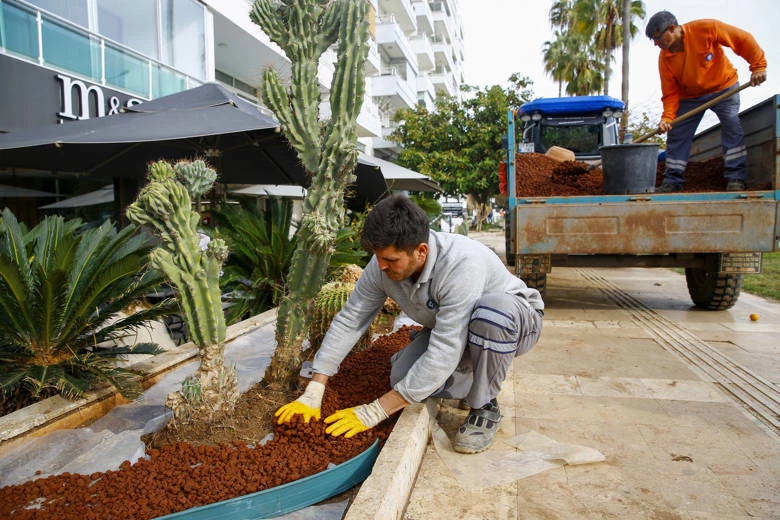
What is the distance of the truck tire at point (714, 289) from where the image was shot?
5238 mm

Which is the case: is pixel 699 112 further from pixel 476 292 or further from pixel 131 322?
pixel 131 322

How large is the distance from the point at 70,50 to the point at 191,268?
7042 mm

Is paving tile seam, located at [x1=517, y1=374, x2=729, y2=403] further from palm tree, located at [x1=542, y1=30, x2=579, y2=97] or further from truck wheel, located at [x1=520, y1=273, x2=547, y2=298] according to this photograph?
palm tree, located at [x1=542, y1=30, x2=579, y2=97]

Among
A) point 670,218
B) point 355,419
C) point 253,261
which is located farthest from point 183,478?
point 670,218

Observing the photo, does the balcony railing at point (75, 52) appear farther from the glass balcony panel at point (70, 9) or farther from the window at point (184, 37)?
the window at point (184, 37)

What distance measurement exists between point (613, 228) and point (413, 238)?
10.9ft

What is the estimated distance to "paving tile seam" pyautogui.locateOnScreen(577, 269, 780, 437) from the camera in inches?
109

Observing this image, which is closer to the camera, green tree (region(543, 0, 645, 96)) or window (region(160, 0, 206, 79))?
window (region(160, 0, 206, 79))

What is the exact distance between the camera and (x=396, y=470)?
1.78 metres

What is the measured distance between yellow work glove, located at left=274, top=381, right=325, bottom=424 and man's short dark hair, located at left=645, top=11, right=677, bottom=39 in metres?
4.80

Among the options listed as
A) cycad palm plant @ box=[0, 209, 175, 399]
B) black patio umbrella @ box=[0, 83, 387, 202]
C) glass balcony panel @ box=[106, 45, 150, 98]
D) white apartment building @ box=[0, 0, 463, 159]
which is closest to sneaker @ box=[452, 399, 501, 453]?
cycad palm plant @ box=[0, 209, 175, 399]

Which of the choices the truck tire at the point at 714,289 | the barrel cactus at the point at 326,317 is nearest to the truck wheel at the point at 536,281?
the truck tire at the point at 714,289

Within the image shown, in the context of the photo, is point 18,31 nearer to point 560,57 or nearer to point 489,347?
point 489,347

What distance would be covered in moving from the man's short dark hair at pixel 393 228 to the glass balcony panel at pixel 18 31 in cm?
681
